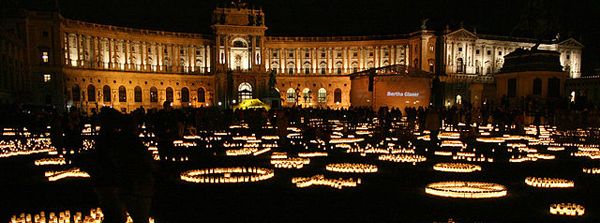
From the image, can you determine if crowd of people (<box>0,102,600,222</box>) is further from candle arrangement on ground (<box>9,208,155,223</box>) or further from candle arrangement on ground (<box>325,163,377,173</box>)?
candle arrangement on ground (<box>325,163,377,173</box>)

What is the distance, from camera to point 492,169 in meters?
18.5

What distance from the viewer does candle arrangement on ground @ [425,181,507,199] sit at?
13.3 metres

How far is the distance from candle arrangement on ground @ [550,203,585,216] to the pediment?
98635 millimetres

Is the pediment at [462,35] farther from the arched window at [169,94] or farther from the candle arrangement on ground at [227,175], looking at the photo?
the candle arrangement on ground at [227,175]

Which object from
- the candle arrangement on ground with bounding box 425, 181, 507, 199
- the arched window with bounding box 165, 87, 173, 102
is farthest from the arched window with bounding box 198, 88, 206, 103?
the candle arrangement on ground with bounding box 425, 181, 507, 199

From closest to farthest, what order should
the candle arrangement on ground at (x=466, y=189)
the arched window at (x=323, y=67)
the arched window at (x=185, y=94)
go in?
the candle arrangement on ground at (x=466, y=189)
the arched window at (x=185, y=94)
the arched window at (x=323, y=67)

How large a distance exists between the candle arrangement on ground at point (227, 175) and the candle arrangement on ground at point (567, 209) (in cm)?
875

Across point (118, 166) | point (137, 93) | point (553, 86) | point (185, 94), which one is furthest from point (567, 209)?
point (185, 94)

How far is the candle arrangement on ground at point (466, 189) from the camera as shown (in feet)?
43.8

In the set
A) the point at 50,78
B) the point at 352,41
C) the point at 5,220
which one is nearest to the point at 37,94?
the point at 50,78

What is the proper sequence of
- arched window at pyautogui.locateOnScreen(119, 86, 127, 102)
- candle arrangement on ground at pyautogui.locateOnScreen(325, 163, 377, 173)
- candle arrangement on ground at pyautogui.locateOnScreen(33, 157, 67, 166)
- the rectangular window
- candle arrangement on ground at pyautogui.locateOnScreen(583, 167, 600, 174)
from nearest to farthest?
candle arrangement on ground at pyautogui.locateOnScreen(583, 167, 600, 174)
candle arrangement on ground at pyautogui.locateOnScreen(325, 163, 377, 173)
candle arrangement on ground at pyautogui.locateOnScreen(33, 157, 67, 166)
the rectangular window
arched window at pyautogui.locateOnScreen(119, 86, 127, 102)

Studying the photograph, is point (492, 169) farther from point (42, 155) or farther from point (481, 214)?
point (42, 155)

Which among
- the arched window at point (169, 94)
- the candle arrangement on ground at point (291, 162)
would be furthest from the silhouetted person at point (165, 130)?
the arched window at point (169, 94)

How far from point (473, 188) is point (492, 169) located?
476 centimetres
